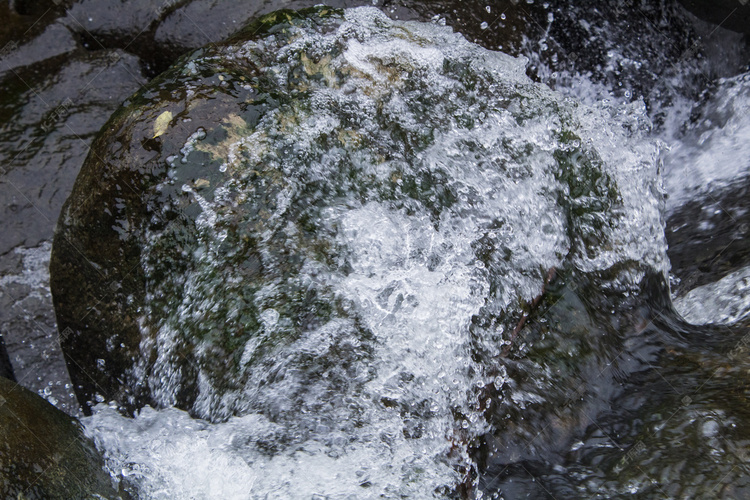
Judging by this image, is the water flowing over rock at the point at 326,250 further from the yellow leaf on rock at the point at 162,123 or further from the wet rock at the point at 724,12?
the wet rock at the point at 724,12

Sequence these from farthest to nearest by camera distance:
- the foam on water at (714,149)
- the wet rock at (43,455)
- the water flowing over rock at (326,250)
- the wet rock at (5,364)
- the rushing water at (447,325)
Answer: the foam on water at (714,149), the wet rock at (5,364), the water flowing over rock at (326,250), the rushing water at (447,325), the wet rock at (43,455)

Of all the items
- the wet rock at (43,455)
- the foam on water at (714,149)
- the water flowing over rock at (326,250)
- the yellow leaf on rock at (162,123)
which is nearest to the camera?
the wet rock at (43,455)

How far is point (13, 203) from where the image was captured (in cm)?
332

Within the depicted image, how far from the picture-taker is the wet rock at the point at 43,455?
1.95m

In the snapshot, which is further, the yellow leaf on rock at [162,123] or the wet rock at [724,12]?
the wet rock at [724,12]

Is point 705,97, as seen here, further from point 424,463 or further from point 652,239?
point 424,463

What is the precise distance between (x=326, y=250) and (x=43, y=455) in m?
1.39

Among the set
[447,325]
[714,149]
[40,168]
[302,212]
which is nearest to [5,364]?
[40,168]

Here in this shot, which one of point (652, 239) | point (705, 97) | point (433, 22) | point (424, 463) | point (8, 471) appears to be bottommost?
point (424, 463)

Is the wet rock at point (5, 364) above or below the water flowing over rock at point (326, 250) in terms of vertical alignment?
below

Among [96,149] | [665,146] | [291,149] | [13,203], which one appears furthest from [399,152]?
[13,203]

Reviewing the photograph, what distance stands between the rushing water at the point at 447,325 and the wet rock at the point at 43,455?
5.2 inches

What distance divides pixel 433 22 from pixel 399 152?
1.15m

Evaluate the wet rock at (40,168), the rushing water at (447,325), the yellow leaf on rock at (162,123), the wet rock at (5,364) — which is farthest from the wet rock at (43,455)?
the yellow leaf on rock at (162,123)
